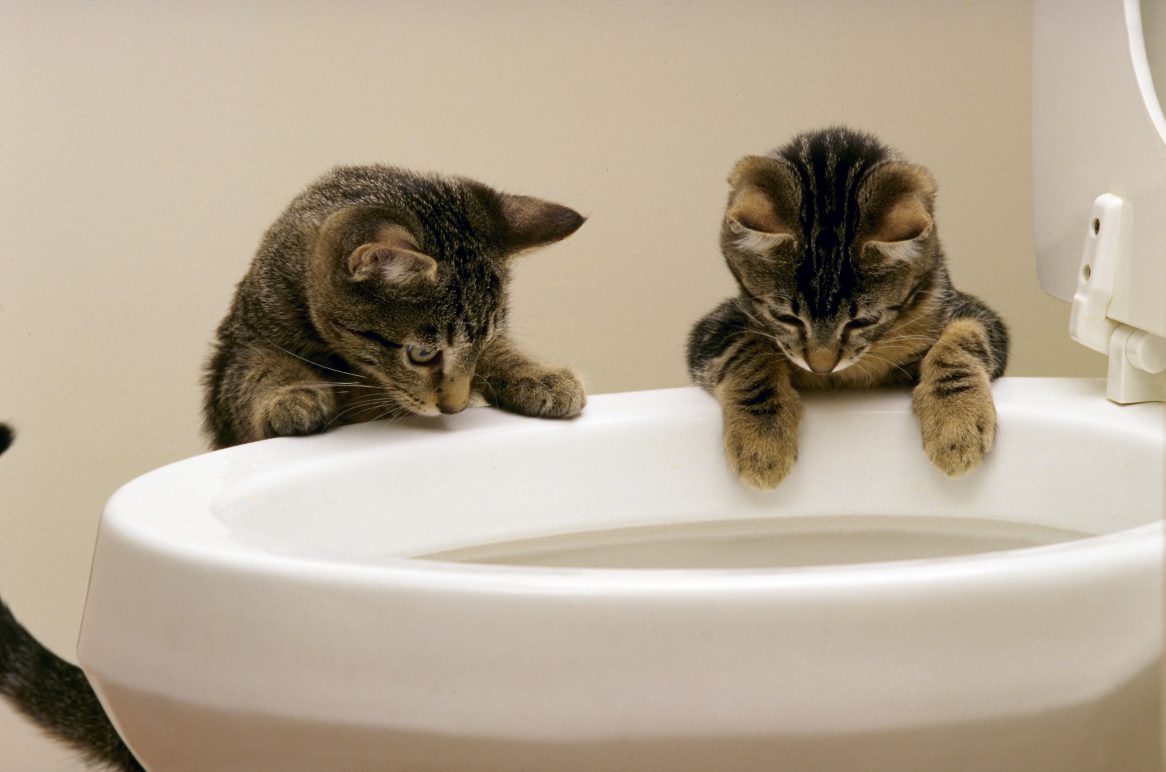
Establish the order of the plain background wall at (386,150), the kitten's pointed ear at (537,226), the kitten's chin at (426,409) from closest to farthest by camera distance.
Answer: the kitten's chin at (426,409), the kitten's pointed ear at (537,226), the plain background wall at (386,150)

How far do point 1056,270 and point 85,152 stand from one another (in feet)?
4.00

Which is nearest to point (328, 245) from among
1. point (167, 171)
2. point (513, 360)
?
point (513, 360)

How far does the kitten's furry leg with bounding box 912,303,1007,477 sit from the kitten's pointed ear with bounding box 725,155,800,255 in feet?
0.62

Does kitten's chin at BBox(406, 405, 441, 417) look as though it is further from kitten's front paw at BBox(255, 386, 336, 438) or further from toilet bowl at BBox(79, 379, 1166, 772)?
toilet bowl at BBox(79, 379, 1166, 772)

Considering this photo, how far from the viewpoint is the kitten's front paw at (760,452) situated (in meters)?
1.06

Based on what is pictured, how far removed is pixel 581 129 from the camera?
1.79 metres

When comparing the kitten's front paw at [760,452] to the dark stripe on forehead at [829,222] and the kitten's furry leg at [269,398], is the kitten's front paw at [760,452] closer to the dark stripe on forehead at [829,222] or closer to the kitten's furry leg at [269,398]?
the dark stripe on forehead at [829,222]

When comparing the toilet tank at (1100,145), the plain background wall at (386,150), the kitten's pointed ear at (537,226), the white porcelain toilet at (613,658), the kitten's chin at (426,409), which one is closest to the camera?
the white porcelain toilet at (613,658)

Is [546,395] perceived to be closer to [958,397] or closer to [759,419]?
[759,419]

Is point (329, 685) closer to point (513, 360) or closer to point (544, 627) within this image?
point (544, 627)

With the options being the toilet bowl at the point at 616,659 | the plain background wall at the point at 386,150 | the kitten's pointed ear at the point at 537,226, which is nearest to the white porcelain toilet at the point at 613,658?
the toilet bowl at the point at 616,659

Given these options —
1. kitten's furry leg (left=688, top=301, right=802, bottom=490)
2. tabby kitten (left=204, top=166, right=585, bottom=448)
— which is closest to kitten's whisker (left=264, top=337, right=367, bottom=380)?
tabby kitten (left=204, top=166, right=585, bottom=448)

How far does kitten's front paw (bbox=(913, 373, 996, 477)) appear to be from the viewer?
104cm

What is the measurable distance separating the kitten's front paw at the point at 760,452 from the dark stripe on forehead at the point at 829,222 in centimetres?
12
